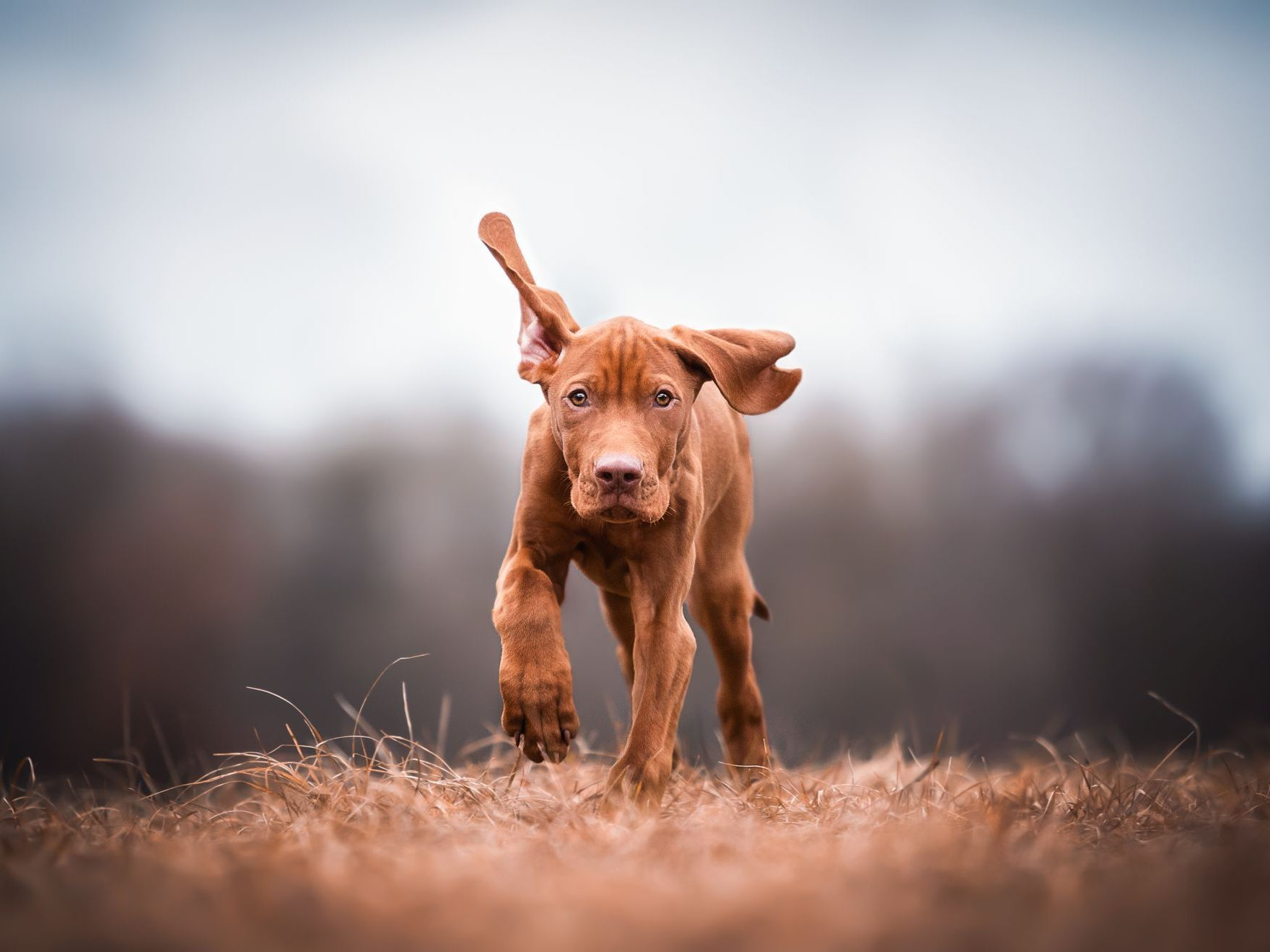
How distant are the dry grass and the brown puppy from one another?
13.8 inches

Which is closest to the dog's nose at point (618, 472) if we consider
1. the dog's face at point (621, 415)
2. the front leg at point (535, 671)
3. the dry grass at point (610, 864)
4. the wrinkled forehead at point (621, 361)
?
the dog's face at point (621, 415)

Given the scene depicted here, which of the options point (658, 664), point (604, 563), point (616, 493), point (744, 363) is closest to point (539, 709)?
point (658, 664)

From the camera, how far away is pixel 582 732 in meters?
5.82

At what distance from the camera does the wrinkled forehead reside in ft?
11.8

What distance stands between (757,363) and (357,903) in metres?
2.69

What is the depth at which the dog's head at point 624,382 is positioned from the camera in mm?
3357

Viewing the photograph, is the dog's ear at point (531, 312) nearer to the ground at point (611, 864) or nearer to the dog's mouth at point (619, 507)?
the dog's mouth at point (619, 507)

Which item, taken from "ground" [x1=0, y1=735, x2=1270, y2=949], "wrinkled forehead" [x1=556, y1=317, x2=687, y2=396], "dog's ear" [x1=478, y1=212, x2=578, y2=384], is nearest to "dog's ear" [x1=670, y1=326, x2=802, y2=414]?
"wrinkled forehead" [x1=556, y1=317, x2=687, y2=396]

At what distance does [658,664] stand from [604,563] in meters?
0.50

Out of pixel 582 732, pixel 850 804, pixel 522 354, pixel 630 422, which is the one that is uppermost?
pixel 522 354

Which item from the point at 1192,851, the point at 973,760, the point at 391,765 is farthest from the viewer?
the point at 973,760

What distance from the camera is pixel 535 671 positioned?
10.9ft

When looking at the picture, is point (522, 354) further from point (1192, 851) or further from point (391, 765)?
point (1192, 851)

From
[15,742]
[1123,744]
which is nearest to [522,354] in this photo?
[1123,744]
